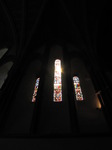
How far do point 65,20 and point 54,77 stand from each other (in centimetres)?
563

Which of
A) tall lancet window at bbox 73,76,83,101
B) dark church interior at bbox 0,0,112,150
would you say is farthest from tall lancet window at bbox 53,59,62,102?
tall lancet window at bbox 73,76,83,101

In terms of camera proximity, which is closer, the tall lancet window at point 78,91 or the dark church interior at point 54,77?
the dark church interior at point 54,77

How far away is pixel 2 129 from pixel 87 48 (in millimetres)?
6664

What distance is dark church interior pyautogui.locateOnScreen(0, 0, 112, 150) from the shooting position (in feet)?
11.6

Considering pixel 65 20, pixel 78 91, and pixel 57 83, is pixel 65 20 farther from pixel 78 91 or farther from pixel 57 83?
pixel 78 91

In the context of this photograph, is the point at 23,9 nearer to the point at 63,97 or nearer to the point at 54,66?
the point at 54,66

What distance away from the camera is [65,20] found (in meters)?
8.45

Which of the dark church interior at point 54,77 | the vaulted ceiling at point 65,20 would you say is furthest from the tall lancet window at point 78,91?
the vaulted ceiling at point 65,20

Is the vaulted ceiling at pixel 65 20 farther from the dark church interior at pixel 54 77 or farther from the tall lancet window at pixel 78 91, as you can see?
the tall lancet window at pixel 78 91

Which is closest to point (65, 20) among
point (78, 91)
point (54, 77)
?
point (54, 77)

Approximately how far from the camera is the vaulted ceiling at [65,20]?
23.3ft

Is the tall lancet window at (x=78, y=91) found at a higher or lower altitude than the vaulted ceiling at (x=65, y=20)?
Answer: lower

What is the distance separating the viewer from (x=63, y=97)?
485cm

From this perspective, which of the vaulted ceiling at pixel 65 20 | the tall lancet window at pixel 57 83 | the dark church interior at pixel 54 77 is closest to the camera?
the dark church interior at pixel 54 77
